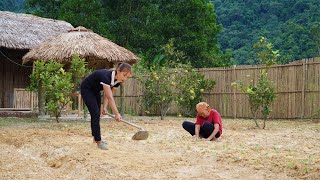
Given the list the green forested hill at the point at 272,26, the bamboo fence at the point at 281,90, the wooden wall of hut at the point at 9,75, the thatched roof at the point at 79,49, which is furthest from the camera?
the green forested hill at the point at 272,26

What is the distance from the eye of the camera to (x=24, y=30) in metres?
17.8

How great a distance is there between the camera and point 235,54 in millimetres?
27438

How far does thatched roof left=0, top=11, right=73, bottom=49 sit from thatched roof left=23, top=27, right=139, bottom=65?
2.22 metres

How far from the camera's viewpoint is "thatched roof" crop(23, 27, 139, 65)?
1418 cm

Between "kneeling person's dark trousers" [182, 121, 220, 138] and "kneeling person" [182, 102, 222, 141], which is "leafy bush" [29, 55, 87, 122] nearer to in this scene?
"kneeling person's dark trousers" [182, 121, 220, 138]

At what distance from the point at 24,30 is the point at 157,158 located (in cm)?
1275

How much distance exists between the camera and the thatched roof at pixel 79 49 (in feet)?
46.5

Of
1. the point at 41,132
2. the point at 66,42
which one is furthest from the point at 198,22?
the point at 41,132

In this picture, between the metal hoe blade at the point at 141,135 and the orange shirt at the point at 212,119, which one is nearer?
the metal hoe blade at the point at 141,135

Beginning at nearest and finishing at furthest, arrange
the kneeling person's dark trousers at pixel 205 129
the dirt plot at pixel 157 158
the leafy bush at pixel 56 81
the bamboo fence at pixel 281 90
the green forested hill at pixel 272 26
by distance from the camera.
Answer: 1. the dirt plot at pixel 157 158
2. the kneeling person's dark trousers at pixel 205 129
3. the leafy bush at pixel 56 81
4. the bamboo fence at pixel 281 90
5. the green forested hill at pixel 272 26

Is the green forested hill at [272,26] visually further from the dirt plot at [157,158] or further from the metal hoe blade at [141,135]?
the metal hoe blade at [141,135]

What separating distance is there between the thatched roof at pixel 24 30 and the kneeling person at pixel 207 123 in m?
9.92

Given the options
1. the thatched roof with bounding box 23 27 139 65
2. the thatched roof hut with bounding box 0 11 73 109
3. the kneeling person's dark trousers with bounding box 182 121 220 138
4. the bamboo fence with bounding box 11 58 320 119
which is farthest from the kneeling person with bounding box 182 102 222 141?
the thatched roof hut with bounding box 0 11 73 109

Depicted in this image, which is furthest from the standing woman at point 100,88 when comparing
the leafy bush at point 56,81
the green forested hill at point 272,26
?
the green forested hill at point 272,26
